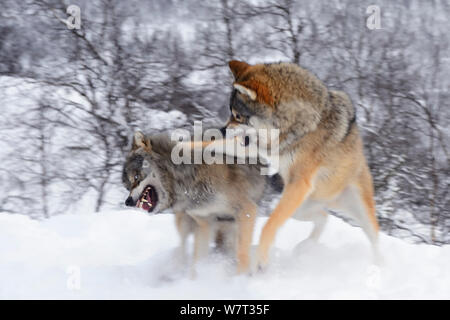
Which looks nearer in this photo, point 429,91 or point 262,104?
point 262,104

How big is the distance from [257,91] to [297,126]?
439 mm

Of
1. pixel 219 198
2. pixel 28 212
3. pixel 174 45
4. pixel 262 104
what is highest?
pixel 174 45

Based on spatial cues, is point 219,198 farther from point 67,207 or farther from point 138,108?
point 67,207

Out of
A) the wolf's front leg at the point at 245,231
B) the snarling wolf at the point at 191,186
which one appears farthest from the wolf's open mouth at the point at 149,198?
the wolf's front leg at the point at 245,231

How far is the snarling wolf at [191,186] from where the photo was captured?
4492 mm

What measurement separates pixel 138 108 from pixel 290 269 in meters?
4.82

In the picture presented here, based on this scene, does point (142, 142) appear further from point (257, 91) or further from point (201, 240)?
point (257, 91)

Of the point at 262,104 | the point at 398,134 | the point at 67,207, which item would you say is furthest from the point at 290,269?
the point at 67,207

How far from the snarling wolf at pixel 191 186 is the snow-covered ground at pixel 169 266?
47 centimetres

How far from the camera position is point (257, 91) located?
157 inches


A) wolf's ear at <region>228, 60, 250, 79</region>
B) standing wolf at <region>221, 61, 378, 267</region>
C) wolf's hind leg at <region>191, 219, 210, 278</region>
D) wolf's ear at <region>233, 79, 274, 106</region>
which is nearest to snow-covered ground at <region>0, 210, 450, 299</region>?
wolf's hind leg at <region>191, 219, 210, 278</region>

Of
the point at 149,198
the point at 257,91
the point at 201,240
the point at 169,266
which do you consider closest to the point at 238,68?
the point at 257,91

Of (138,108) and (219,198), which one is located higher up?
(138,108)

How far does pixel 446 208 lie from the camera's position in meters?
7.98
